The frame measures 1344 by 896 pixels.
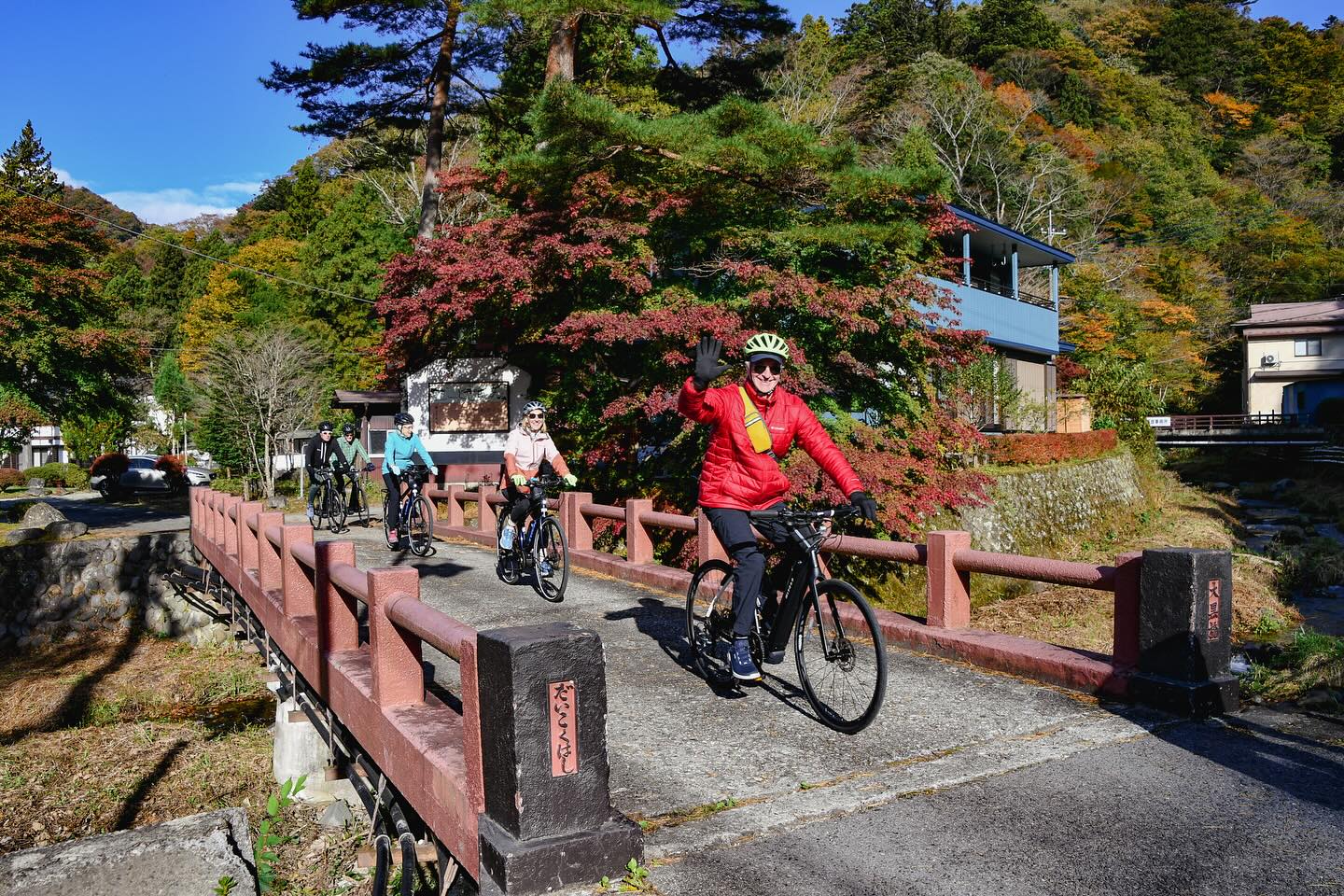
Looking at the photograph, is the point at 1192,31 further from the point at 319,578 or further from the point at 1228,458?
the point at 319,578

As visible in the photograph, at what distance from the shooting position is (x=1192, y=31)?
7375cm

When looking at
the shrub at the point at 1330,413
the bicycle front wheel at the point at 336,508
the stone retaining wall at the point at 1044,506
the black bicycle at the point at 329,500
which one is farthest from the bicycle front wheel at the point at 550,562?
the shrub at the point at 1330,413

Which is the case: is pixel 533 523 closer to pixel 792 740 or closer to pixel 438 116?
pixel 792 740

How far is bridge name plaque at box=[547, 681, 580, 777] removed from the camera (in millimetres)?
3277

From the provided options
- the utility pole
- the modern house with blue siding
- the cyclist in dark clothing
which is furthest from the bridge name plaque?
the utility pole

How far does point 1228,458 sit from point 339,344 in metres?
40.5

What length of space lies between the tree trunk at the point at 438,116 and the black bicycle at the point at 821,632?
20.5 m

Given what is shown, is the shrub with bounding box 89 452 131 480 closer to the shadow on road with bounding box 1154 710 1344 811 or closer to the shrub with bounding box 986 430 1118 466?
the shrub with bounding box 986 430 1118 466

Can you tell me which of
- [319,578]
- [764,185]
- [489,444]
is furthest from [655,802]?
[489,444]

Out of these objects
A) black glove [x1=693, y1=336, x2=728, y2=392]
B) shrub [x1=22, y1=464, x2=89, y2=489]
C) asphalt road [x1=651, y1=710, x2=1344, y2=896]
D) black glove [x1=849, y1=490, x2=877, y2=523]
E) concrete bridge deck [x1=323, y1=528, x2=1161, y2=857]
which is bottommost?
shrub [x1=22, y1=464, x2=89, y2=489]

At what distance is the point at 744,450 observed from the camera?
5293mm

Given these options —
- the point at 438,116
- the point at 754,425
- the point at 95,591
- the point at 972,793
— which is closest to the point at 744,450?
the point at 754,425

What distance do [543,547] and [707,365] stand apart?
4.99 m

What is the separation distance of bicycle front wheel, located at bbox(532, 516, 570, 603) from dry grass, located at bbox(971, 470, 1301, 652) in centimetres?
535
